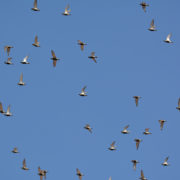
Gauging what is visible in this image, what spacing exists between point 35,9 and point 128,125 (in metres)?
17.2

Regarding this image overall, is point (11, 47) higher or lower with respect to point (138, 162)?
higher

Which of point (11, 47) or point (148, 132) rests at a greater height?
point (11, 47)

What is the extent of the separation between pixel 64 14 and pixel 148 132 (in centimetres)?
1621

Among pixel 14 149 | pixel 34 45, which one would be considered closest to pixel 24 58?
pixel 34 45

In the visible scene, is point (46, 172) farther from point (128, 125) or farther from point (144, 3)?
point (144, 3)

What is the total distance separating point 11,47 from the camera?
117 m

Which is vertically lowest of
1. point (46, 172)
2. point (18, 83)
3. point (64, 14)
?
point (46, 172)

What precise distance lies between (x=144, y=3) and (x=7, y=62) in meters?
15.7

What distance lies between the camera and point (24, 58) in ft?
381

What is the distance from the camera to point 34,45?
380 ft

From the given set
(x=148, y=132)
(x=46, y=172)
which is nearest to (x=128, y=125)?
(x=148, y=132)

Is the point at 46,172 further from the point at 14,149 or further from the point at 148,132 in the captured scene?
the point at 148,132

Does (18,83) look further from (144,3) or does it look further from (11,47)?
(144,3)

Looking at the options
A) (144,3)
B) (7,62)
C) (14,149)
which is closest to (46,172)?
(14,149)
